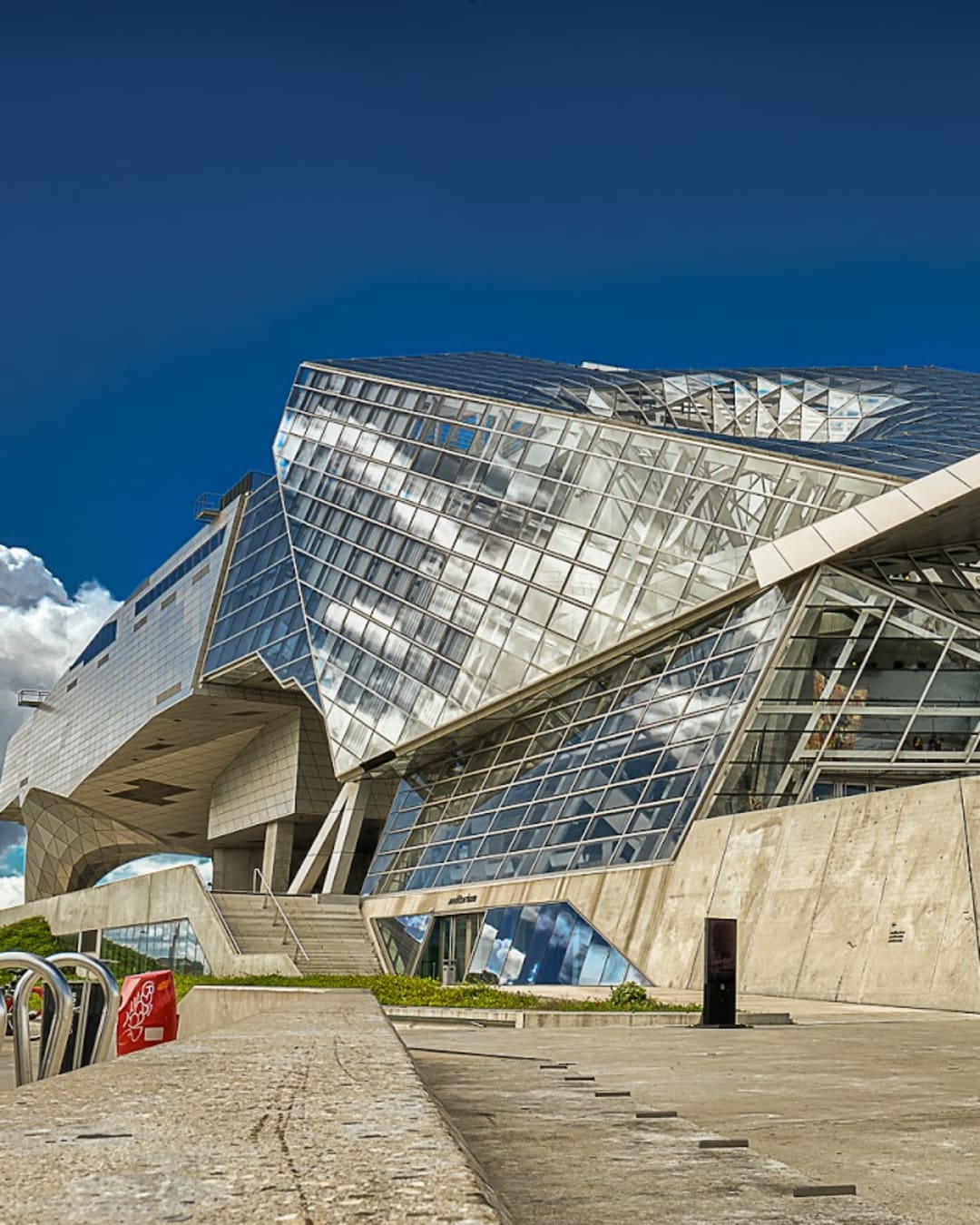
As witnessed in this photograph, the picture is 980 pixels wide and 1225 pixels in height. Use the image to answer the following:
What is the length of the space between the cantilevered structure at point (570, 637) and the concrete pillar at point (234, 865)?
11.4m

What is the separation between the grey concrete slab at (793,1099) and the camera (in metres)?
4.73

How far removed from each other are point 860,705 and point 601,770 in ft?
21.5

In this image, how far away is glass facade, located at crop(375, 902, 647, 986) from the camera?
2669 centimetres

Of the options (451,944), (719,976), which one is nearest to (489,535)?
(451,944)

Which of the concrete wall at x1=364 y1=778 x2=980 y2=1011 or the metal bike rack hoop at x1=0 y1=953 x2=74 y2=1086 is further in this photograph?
the concrete wall at x1=364 y1=778 x2=980 y2=1011

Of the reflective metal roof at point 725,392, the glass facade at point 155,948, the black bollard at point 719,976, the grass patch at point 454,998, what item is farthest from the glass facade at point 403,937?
the black bollard at point 719,976

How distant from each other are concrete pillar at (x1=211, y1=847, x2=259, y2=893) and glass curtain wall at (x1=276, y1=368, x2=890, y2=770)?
2894 centimetres

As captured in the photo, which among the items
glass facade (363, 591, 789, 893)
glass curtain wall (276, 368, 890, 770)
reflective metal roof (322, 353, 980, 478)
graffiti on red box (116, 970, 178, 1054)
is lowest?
graffiti on red box (116, 970, 178, 1054)

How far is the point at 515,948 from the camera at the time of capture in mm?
29875

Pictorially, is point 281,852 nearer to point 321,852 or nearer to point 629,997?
point 321,852

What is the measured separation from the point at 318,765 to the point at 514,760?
898 inches

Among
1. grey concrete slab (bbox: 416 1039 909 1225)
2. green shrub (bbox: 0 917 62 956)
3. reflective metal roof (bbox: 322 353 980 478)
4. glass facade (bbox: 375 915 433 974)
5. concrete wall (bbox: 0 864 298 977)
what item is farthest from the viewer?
green shrub (bbox: 0 917 62 956)

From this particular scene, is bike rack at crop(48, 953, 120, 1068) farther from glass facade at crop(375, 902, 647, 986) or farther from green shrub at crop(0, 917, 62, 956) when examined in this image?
green shrub at crop(0, 917, 62, 956)

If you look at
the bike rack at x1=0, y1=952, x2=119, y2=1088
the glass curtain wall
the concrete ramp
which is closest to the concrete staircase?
the glass curtain wall
